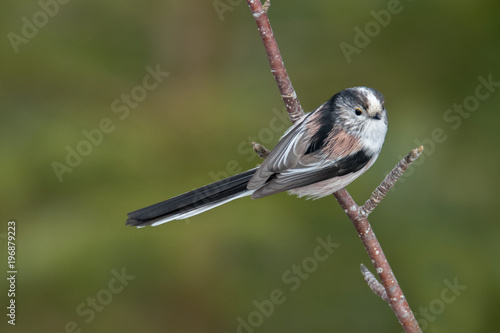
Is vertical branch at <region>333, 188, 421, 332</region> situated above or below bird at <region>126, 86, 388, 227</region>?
below

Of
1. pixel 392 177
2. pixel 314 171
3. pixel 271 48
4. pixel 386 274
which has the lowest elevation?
pixel 386 274

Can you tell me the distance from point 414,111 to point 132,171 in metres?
1.87

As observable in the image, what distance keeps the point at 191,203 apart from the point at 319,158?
468 mm

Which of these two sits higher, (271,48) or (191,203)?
(271,48)

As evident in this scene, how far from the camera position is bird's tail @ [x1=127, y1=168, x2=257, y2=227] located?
2070mm

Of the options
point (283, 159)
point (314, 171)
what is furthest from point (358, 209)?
point (283, 159)

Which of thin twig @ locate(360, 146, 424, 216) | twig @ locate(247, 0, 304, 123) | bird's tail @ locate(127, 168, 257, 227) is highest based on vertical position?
twig @ locate(247, 0, 304, 123)

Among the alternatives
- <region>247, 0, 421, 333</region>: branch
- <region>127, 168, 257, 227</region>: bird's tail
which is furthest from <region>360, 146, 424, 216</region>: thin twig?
<region>127, 168, 257, 227</region>: bird's tail

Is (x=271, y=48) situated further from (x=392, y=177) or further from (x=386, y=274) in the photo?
(x=386, y=274)

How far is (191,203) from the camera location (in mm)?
2182

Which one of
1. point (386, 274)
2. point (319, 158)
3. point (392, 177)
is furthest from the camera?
point (319, 158)

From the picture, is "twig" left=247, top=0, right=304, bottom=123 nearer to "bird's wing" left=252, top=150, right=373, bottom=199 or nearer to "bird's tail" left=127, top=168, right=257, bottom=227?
"bird's wing" left=252, top=150, right=373, bottom=199

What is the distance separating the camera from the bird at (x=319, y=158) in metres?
2.18

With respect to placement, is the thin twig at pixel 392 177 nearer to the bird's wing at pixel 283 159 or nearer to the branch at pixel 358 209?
the branch at pixel 358 209
